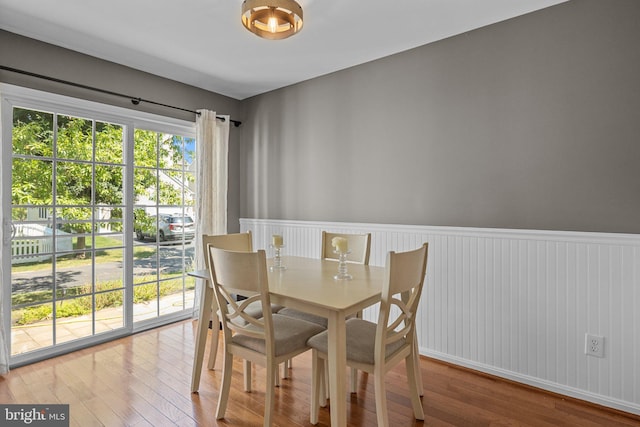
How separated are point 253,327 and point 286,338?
0.27 metres

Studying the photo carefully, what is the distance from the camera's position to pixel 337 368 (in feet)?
5.13

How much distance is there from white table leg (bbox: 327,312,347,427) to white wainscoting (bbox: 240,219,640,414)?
1.40 m

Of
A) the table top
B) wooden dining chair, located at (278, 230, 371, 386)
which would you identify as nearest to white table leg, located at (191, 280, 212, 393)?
the table top

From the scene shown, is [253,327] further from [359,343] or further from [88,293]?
[88,293]

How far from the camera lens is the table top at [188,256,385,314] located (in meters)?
1.59

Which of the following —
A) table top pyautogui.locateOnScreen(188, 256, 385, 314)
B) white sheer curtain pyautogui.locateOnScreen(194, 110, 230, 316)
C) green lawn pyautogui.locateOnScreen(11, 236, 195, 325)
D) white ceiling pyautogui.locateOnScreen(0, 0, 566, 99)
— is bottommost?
green lawn pyautogui.locateOnScreen(11, 236, 195, 325)

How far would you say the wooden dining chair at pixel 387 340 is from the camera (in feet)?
5.30

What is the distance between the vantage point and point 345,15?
7.78 ft

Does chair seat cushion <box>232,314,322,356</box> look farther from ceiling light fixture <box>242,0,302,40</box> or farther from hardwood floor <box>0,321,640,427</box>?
ceiling light fixture <box>242,0,302,40</box>

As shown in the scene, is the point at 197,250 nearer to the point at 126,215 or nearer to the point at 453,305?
the point at 126,215

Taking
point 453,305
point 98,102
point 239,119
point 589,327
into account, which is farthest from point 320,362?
point 239,119

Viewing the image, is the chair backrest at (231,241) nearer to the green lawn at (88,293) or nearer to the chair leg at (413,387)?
the green lawn at (88,293)

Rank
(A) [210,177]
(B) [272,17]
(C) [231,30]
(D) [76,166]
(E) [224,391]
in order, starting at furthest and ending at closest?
1. (A) [210,177]
2. (D) [76,166]
3. (C) [231,30]
4. (B) [272,17]
5. (E) [224,391]

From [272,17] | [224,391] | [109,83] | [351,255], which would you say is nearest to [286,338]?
[224,391]
